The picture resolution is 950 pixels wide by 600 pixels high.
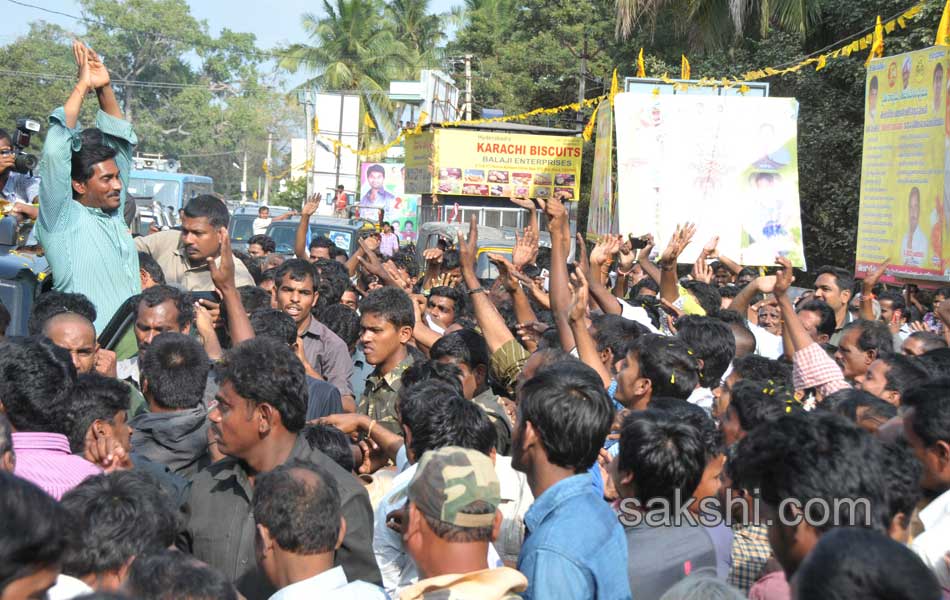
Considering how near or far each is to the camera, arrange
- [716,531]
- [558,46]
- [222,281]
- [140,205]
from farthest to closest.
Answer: [558,46] → [140,205] → [222,281] → [716,531]

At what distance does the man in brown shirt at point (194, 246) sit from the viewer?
6301 millimetres

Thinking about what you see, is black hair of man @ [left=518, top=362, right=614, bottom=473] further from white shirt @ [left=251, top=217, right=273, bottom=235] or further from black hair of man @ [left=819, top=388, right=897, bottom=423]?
white shirt @ [left=251, top=217, right=273, bottom=235]

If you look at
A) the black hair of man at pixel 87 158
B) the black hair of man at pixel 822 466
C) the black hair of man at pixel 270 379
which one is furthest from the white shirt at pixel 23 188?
the black hair of man at pixel 822 466

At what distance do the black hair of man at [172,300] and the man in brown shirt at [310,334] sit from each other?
0.92 meters

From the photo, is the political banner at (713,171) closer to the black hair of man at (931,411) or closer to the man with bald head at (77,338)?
the man with bald head at (77,338)

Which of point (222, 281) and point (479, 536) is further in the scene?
point (222, 281)

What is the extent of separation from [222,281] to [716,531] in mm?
2756

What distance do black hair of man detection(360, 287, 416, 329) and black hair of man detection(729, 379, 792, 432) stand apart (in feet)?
6.57

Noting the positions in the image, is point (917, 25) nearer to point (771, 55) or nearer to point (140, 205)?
point (771, 55)

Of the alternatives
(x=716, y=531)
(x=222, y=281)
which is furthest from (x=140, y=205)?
(x=716, y=531)

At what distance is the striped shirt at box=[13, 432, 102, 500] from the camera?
331 centimetres

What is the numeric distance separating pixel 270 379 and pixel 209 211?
2.85m

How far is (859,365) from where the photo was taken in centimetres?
653

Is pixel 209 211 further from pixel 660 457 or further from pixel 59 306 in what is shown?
pixel 660 457
